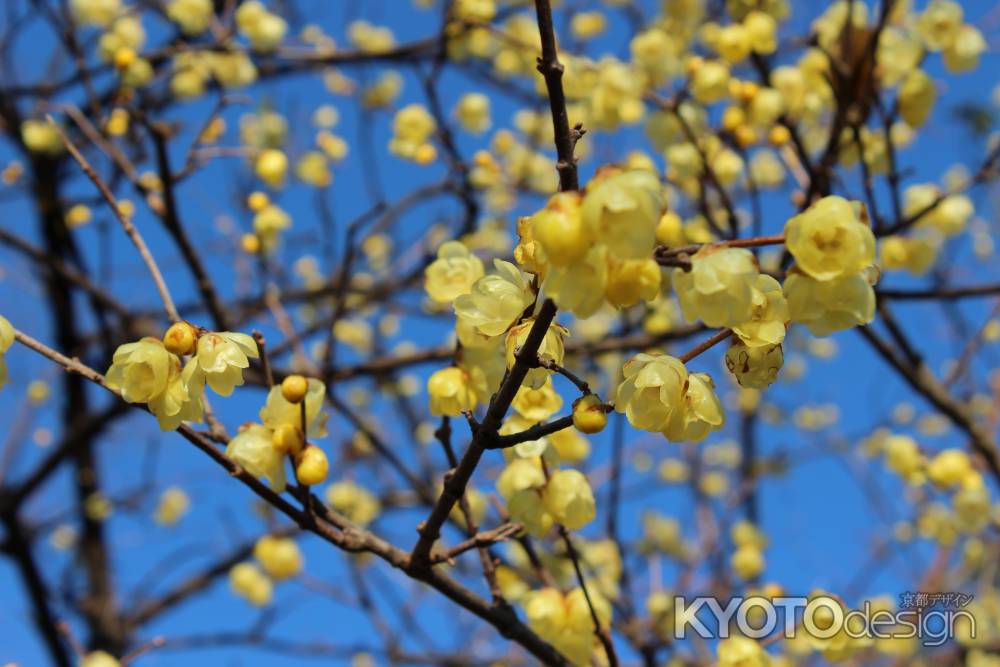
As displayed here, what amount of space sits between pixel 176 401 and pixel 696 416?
2.37ft

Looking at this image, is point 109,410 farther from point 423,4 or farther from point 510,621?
point 423,4

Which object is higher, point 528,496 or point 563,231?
point 528,496

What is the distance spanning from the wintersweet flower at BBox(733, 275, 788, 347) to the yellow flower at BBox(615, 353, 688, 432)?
98 millimetres

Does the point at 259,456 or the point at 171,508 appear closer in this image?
the point at 259,456

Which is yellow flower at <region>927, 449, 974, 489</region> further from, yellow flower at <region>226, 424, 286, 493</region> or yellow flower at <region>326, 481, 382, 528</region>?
yellow flower at <region>326, 481, 382, 528</region>

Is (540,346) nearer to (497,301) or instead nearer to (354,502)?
(497,301)

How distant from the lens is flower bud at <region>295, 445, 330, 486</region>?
4.28 ft

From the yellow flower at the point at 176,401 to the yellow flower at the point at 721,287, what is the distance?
0.69 meters

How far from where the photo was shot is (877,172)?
9.09 ft

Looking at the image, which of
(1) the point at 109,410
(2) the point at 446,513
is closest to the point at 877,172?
(2) the point at 446,513

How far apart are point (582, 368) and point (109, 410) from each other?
208cm

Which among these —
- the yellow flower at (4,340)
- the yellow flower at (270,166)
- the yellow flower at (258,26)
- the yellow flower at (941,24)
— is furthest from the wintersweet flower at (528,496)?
the yellow flower at (258,26)

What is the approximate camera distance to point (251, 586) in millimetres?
4375

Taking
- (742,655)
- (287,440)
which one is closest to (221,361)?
(287,440)
